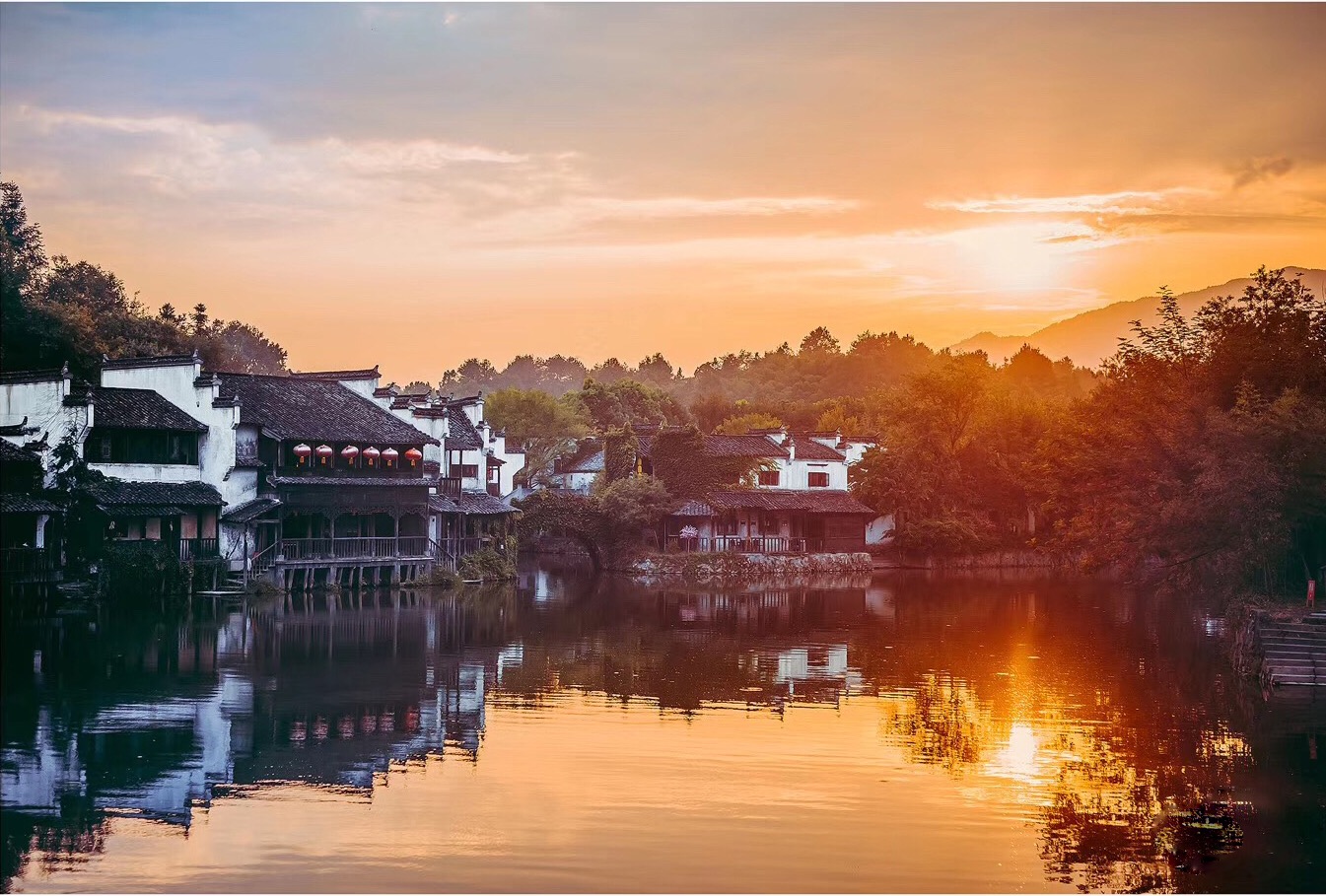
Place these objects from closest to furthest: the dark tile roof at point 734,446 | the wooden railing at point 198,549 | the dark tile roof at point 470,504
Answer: the wooden railing at point 198,549, the dark tile roof at point 470,504, the dark tile roof at point 734,446

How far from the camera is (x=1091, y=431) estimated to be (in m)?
50.7

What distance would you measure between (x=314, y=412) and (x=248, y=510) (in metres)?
6.93

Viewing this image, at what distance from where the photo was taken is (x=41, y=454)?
161 ft

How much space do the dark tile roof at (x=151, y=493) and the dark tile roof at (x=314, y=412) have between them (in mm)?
3558

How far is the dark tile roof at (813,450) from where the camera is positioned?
81625 millimetres

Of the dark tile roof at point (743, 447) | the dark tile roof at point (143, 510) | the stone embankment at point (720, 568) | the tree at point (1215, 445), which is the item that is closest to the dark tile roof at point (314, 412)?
the dark tile roof at point (143, 510)

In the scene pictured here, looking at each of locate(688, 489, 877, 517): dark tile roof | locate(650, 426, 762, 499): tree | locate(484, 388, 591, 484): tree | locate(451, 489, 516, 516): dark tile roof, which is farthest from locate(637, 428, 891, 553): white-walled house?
locate(484, 388, 591, 484): tree

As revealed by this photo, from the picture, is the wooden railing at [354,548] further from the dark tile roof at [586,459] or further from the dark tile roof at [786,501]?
the dark tile roof at [586,459]

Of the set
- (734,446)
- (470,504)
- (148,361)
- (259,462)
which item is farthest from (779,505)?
(148,361)

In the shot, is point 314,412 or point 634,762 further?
point 314,412

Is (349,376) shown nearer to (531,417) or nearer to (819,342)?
(531,417)

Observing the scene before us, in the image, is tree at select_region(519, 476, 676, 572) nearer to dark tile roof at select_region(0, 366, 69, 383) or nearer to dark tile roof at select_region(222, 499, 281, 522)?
dark tile roof at select_region(222, 499, 281, 522)

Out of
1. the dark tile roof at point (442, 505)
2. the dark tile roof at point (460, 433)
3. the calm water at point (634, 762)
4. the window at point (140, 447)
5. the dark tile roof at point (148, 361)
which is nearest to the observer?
the calm water at point (634, 762)

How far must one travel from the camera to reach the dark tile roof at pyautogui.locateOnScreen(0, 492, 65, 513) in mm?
44644
